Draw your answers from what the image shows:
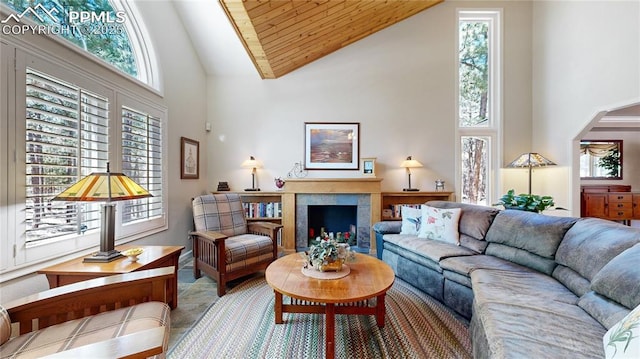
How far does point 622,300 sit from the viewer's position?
1.28m

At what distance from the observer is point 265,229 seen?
125 inches

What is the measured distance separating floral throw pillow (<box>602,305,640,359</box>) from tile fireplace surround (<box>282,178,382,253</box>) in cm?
295

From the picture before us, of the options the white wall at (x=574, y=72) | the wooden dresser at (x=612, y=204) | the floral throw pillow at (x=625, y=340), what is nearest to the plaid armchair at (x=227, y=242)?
the floral throw pillow at (x=625, y=340)

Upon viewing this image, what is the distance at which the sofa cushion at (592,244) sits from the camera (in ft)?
5.15

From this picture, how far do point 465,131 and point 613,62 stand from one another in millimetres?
1780

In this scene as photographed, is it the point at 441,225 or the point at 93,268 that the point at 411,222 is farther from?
the point at 93,268

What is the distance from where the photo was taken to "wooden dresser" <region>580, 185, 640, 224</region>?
5.34 metres

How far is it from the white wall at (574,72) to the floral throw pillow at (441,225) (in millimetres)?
2462

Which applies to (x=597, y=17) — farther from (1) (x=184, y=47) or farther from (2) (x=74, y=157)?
(2) (x=74, y=157)

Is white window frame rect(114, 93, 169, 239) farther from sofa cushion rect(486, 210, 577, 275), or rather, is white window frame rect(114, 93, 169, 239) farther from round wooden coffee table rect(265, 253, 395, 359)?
sofa cushion rect(486, 210, 577, 275)

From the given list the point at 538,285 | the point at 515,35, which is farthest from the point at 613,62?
the point at 538,285

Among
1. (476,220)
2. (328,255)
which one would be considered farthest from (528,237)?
(328,255)

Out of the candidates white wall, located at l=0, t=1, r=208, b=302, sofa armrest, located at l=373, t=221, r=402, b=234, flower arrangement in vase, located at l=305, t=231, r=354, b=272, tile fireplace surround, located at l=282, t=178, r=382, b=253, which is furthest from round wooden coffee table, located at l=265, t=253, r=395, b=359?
white wall, located at l=0, t=1, r=208, b=302

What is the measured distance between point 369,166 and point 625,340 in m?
3.37
